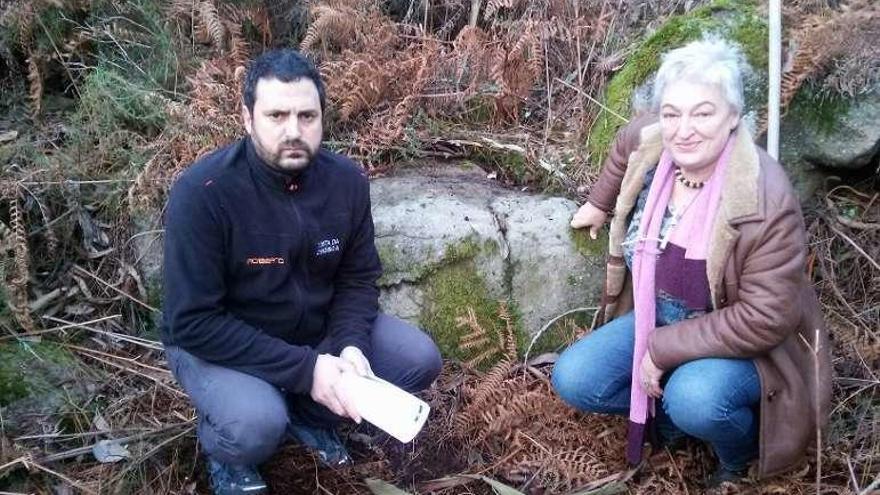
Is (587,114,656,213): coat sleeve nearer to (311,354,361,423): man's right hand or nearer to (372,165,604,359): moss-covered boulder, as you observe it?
(372,165,604,359): moss-covered boulder

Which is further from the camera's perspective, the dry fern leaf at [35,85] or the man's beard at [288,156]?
the dry fern leaf at [35,85]

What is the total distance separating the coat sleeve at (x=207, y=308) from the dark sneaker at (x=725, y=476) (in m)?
1.60

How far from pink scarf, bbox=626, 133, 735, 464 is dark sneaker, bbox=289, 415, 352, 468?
44.9 inches

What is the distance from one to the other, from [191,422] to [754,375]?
85.8 inches

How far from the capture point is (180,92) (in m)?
4.64

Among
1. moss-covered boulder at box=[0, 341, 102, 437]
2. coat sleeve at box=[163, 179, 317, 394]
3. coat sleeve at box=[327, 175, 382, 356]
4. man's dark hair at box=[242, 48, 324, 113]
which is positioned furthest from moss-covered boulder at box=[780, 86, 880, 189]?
moss-covered boulder at box=[0, 341, 102, 437]

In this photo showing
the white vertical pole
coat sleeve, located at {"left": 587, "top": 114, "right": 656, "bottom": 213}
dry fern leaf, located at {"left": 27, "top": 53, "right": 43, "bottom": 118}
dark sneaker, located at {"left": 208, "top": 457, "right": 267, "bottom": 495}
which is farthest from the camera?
dry fern leaf, located at {"left": 27, "top": 53, "right": 43, "bottom": 118}

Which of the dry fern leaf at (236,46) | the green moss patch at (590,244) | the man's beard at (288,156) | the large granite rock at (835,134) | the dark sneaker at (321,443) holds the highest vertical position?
the dry fern leaf at (236,46)

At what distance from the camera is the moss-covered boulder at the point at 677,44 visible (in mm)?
4109

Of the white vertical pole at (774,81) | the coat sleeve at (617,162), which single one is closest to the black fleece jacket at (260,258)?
the coat sleeve at (617,162)

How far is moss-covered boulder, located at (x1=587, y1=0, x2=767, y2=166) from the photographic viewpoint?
4109mm

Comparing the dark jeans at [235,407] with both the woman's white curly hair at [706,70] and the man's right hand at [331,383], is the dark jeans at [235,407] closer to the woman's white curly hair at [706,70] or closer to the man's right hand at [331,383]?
the man's right hand at [331,383]

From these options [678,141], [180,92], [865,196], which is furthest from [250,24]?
[865,196]

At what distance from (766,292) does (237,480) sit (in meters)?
1.98
